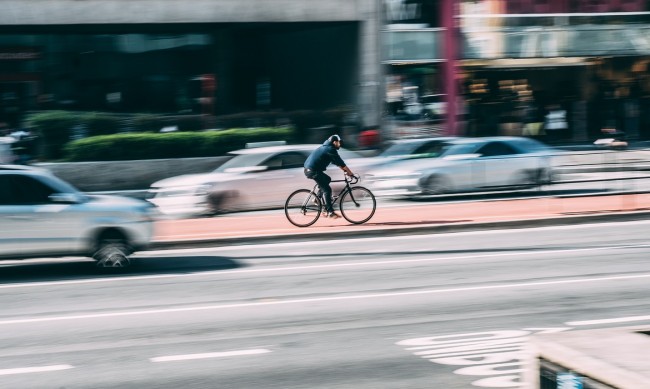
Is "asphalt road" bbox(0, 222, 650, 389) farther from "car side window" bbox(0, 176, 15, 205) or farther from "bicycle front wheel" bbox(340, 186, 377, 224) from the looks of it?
"bicycle front wheel" bbox(340, 186, 377, 224)

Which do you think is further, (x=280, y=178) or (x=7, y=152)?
(x=7, y=152)

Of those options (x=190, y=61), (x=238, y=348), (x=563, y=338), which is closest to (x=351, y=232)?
(x=238, y=348)

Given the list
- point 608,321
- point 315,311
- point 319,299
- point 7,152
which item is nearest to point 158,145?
point 7,152

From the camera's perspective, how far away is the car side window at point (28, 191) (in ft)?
44.8

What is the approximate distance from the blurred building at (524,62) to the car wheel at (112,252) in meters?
19.3

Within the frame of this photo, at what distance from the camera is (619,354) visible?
3713 mm

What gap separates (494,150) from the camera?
74.5 ft

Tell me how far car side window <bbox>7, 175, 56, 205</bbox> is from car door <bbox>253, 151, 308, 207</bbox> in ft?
25.8

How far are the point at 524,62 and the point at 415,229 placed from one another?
18763 mm

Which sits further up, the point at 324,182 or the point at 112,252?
the point at 324,182

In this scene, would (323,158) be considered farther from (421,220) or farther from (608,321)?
(608,321)

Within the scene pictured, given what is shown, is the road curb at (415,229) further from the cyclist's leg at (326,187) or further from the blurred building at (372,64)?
the blurred building at (372,64)

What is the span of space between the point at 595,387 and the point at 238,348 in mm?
6036

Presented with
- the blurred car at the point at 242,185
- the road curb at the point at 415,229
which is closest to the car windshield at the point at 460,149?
the blurred car at the point at 242,185
